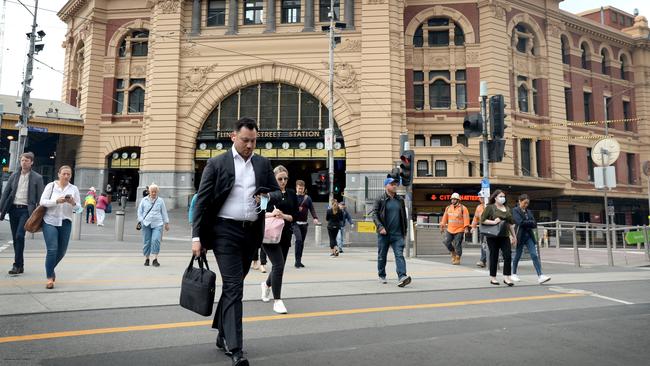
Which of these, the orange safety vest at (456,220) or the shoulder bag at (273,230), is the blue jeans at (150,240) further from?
the orange safety vest at (456,220)

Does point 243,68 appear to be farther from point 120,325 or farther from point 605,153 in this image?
point 120,325

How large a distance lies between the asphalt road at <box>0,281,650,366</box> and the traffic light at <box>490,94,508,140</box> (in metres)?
5.90

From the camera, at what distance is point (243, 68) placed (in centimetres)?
3139

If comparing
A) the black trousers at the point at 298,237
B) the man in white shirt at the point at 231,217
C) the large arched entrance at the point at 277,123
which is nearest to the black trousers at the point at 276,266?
the man in white shirt at the point at 231,217

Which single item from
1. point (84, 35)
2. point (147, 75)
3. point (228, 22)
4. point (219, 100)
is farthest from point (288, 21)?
point (84, 35)

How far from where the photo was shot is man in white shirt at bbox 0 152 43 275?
7.39 m

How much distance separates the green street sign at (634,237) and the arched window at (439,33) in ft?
65.9

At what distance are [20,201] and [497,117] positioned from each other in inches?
418

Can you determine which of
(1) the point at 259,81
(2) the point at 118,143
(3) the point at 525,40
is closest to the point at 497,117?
(1) the point at 259,81

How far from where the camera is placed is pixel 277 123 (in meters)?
31.6

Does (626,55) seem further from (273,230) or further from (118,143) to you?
(273,230)

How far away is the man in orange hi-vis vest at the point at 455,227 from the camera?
12508 mm

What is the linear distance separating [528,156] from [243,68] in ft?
70.8

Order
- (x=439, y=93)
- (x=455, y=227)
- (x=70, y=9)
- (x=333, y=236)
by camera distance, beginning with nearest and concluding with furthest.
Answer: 1. (x=455, y=227)
2. (x=333, y=236)
3. (x=439, y=93)
4. (x=70, y=9)
